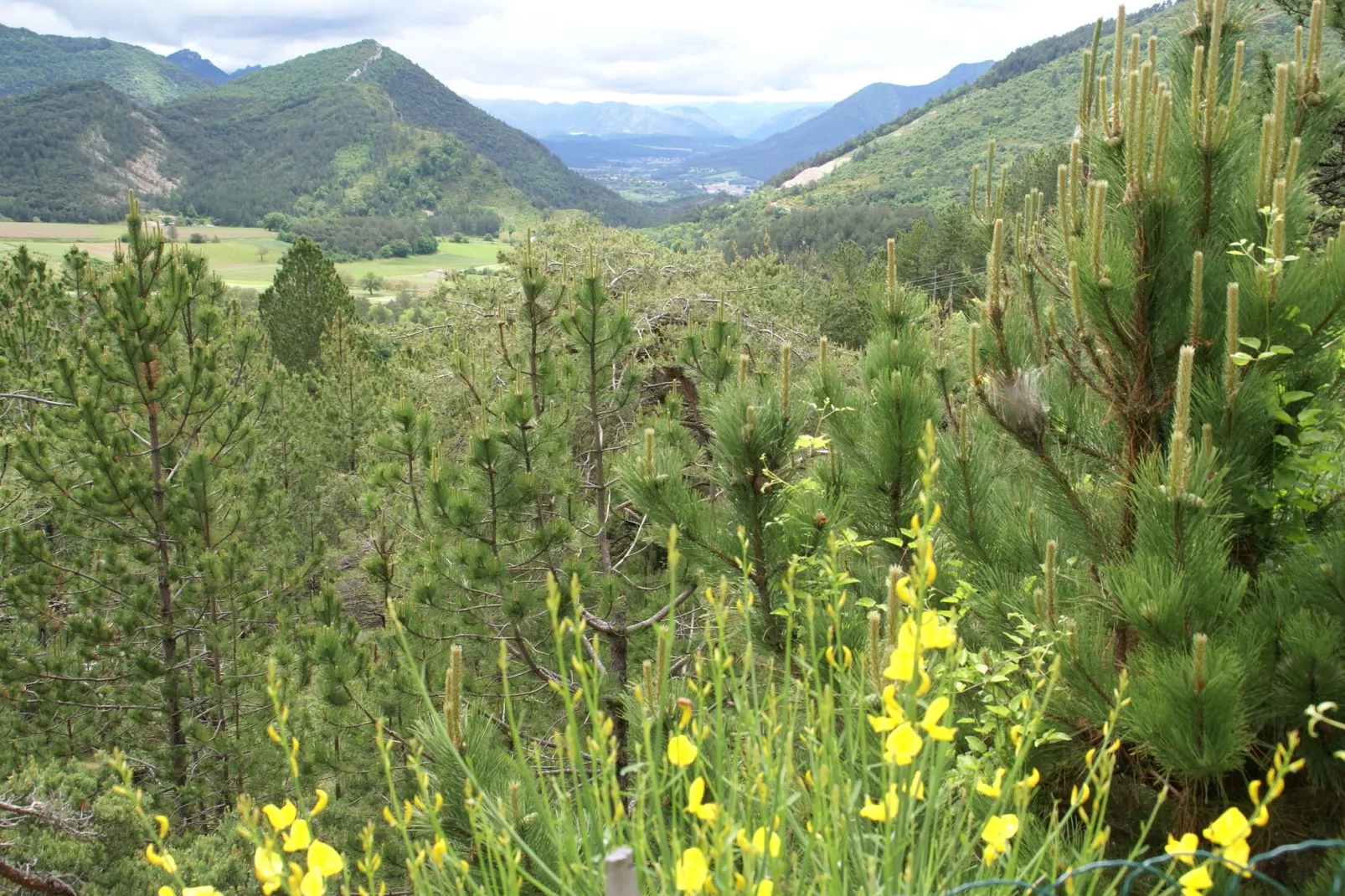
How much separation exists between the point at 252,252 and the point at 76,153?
41067 mm

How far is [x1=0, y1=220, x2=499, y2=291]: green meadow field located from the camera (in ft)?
202

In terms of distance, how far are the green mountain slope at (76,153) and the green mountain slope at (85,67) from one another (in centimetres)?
5174

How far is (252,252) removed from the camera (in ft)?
250

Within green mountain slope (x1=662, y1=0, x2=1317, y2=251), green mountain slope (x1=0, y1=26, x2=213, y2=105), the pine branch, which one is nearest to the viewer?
the pine branch

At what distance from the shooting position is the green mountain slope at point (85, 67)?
158m

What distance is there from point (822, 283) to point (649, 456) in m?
28.3

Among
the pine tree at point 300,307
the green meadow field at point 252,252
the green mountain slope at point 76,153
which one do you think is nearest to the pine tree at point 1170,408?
the pine tree at point 300,307

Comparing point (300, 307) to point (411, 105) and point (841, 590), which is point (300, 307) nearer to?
point (841, 590)

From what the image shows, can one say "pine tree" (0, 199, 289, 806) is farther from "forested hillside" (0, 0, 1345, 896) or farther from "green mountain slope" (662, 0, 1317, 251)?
"green mountain slope" (662, 0, 1317, 251)

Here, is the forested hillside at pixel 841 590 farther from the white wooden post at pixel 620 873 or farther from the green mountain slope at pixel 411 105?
the green mountain slope at pixel 411 105

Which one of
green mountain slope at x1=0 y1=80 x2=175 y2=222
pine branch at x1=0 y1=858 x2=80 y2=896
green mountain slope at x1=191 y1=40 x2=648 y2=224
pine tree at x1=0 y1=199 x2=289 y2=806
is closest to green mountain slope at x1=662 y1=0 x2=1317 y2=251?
green mountain slope at x1=191 y1=40 x2=648 y2=224

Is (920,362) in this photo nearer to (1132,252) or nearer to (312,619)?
(1132,252)

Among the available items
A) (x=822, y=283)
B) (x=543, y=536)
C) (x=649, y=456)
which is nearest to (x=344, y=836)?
(x=543, y=536)

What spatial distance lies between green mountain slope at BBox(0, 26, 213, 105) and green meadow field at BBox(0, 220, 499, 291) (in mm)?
92022
